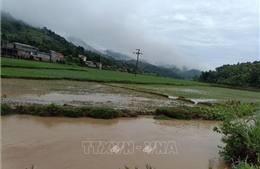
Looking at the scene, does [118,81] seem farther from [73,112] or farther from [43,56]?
[43,56]

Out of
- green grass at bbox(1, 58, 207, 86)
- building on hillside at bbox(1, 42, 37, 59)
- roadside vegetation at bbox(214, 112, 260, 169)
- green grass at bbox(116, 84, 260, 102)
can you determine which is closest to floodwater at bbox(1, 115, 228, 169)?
roadside vegetation at bbox(214, 112, 260, 169)

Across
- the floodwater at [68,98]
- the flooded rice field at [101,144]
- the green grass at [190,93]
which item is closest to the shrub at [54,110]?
the flooded rice field at [101,144]

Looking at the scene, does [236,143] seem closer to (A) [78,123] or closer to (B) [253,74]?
(A) [78,123]

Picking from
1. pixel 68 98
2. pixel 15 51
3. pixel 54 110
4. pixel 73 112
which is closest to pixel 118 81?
pixel 68 98

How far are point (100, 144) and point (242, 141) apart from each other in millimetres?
3280

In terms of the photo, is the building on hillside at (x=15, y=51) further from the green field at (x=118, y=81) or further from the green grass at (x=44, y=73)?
the green field at (x=118, y=81)

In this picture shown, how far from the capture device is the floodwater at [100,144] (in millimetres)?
4895

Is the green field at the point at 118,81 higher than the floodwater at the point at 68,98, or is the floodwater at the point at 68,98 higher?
the green field at the point at 118,81

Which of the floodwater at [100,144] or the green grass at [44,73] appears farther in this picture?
the green grass at [44,73]

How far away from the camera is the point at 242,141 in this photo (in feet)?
17.7

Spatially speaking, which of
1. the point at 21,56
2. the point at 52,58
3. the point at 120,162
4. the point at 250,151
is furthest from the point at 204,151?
the point at 52,58

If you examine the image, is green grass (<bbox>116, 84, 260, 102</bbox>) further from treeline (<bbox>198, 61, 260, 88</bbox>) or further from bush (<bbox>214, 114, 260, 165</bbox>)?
treeline (<bbox>198, 61, 260, 88</bbox>)

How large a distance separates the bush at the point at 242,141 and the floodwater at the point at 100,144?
1.41ft

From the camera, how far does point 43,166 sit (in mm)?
4500
